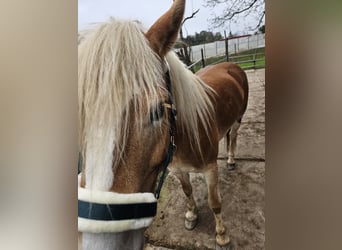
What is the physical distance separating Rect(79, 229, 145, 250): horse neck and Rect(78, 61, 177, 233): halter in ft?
0.05

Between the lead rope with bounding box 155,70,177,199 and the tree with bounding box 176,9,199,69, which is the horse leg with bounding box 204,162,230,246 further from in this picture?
the tree with bounding box 176,9,199,69

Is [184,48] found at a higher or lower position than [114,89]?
higher

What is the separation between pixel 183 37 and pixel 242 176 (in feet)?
1.30

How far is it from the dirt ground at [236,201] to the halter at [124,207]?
33 millimetres

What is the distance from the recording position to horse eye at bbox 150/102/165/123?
87 centimetres

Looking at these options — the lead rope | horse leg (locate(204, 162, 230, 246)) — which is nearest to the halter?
the lead rope

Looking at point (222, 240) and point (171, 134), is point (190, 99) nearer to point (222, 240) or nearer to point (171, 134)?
point (171, 134)

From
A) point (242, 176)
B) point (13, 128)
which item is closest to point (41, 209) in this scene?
point (13, 128)

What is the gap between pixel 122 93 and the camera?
2.91 feet

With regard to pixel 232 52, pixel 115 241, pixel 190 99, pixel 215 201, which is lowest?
pixel 115 241

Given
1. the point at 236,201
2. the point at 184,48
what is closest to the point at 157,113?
the point at 184,48

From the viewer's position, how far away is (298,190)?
0.75m

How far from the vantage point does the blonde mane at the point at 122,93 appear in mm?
874

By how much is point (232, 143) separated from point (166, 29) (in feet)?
1.15
